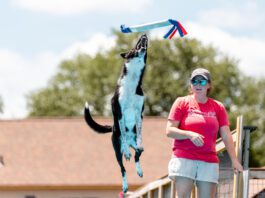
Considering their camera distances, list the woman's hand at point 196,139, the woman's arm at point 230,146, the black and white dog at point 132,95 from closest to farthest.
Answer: the woman's hand at point 196,139 < the woman's arm at point 230,146 < the black and white dog at point 132,95

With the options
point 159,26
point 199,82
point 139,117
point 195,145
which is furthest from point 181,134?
point 159,26

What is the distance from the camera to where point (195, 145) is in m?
8.60

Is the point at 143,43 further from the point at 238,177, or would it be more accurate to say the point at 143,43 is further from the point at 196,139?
the point at 238,177

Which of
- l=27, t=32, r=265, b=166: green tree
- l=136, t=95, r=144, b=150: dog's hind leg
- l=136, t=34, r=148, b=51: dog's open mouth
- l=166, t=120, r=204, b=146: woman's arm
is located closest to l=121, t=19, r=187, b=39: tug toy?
l=136, t=34, r=148, b=51: dog's open mouth

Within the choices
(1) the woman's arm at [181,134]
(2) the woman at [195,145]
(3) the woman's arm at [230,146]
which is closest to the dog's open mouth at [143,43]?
(2) the woman at [195,145]


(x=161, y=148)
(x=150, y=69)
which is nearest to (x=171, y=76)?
(x=150, y=69)

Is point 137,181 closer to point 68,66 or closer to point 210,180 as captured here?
point 210,180

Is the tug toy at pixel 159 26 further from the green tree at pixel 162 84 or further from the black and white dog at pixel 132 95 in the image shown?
the green tree at pixel 162 84

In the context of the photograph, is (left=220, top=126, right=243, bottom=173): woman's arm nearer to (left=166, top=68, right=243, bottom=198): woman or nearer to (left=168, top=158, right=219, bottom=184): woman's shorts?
(left=166, top=68, right=243, bottom=198): woman

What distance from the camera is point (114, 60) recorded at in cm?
6944

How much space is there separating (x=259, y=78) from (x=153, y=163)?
3627 cm

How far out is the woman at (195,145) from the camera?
8641mm

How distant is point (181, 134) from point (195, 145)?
0.16 m

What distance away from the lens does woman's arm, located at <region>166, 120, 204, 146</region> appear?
8.45 meters
